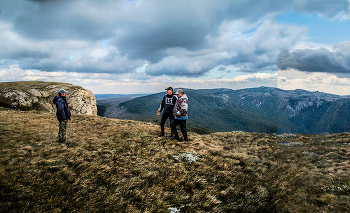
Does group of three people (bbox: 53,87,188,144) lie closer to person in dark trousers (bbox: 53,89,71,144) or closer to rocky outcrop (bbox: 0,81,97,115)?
person in dark trousers (bbox: 53,89,71,144)

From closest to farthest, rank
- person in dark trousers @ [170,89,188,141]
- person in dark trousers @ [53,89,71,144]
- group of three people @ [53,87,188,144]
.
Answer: person in dark trousers @ [53,89,71,144] < group of three people @ [53,87,188,144] < person in dark trousers @ [170,89,188,141]

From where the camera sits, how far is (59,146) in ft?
34.2

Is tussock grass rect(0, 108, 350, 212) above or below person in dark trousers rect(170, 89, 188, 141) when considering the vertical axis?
below

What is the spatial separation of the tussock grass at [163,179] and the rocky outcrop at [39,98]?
31361 millimetres

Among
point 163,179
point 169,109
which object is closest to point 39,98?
point 169,109

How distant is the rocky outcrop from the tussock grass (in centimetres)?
3136

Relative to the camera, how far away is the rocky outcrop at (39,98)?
1309 inches

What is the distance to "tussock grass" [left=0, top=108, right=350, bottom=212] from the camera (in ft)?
17.5

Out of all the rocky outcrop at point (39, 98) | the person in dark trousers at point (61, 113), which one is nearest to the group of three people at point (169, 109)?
the person in dark trousers at point (61, 113)

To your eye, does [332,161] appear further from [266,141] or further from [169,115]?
[169,115]

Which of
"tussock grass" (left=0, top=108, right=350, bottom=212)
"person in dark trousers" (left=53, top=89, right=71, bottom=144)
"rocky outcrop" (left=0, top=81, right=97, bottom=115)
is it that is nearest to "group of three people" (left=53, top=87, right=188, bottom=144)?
"person in dark trousers" (left=53, top=89, right=71, bottom=144)

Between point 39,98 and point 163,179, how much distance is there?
44.5 m

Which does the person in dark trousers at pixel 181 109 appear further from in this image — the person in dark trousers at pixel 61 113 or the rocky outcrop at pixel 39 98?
the rocky outcrop at pixel 39 98

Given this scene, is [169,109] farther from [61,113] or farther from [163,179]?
[61,113]
